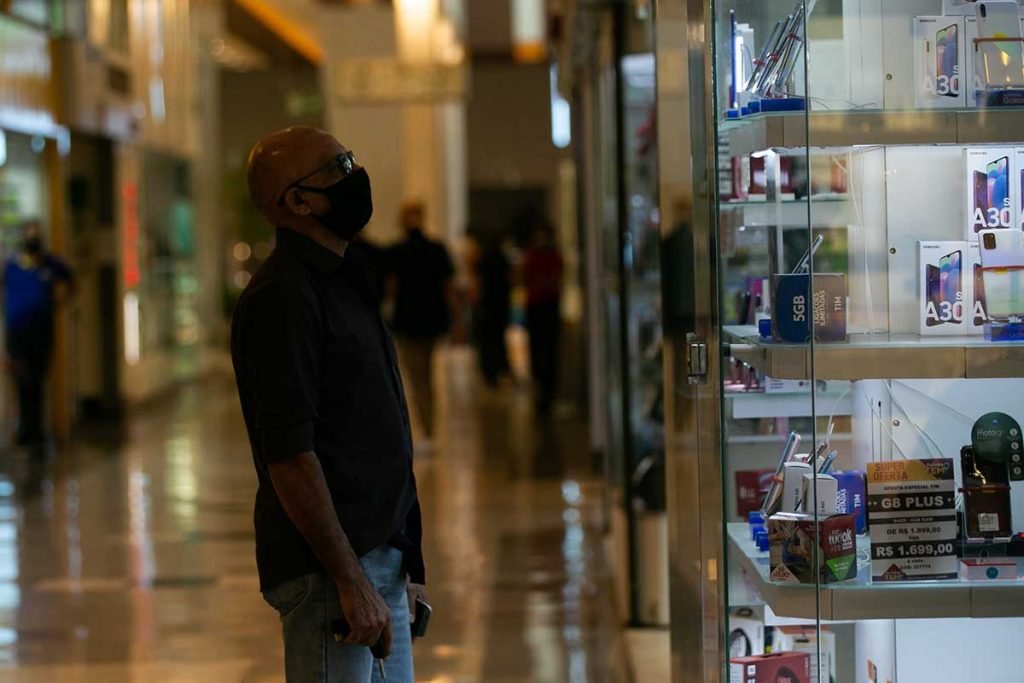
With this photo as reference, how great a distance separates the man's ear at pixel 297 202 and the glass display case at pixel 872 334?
28.5 inches

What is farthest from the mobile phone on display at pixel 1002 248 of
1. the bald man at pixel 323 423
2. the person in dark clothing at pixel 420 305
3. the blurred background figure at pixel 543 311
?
the blurred background figure at pixel 543 311

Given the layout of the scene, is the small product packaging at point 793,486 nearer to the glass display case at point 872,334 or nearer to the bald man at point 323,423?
the glass display case at point 872,334

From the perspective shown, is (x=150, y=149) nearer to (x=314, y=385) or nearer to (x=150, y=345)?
(x=150, y=345)

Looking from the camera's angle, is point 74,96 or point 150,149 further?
point 150,149

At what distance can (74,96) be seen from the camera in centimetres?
1313

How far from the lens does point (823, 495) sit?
2674 millimetres

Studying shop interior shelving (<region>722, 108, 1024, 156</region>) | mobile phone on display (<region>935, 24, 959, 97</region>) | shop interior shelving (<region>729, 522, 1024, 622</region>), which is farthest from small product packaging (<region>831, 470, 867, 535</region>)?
mobile phone on display (<region>935, 24, 959, 97</region>)

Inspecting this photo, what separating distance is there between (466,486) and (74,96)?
5.83m

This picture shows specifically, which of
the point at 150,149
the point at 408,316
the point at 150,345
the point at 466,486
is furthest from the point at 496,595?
the point at 150,149

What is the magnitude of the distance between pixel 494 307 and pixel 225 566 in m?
8.65

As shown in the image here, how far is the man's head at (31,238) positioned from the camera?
37.2 ft

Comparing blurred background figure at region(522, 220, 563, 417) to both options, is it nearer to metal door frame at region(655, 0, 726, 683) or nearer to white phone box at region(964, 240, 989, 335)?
metal door frame at region(655, 0, 726, 683)

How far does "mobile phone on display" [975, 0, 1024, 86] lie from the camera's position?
2.64 m

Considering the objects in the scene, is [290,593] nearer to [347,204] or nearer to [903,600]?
[347,204]
